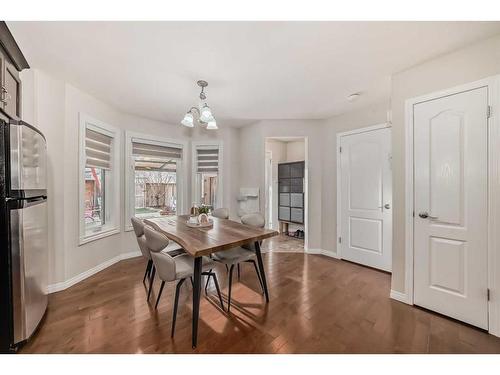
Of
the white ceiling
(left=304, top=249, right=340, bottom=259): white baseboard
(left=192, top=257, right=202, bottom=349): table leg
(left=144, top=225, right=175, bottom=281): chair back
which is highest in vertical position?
the white ceiling

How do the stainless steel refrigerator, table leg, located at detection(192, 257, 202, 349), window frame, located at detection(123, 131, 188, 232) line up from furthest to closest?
1. window frame, located at detection(123, 131, 188, 232)
2. table leg, located at detection(192, 257, 202, 349)
3. the stainless steel refrigerator

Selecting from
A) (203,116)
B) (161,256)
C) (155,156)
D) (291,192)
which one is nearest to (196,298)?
(161,256)

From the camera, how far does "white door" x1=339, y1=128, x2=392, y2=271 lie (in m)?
2.96

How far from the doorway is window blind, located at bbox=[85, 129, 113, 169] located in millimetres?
3101

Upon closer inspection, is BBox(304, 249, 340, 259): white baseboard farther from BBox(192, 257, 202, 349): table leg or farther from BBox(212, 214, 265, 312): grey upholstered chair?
BBox(192, 257, 202, 349): table leg

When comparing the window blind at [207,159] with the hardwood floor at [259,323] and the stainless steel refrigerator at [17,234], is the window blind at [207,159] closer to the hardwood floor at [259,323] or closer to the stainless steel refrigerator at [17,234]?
the hardwood floor at [259,323]

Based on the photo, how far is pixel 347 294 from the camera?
2289 mm

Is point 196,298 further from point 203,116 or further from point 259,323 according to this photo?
point 203,116

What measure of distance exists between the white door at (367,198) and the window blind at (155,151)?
2995 mm

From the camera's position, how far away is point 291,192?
199 inches

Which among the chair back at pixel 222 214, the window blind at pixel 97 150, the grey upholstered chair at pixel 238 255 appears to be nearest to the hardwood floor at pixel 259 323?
the grey upholstered chair at pixel 238 255

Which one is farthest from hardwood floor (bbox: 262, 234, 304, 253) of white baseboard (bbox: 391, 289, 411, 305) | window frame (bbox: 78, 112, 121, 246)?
window frame (bbox: 78, 112, 121, 246)

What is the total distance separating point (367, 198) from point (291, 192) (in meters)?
2.06
